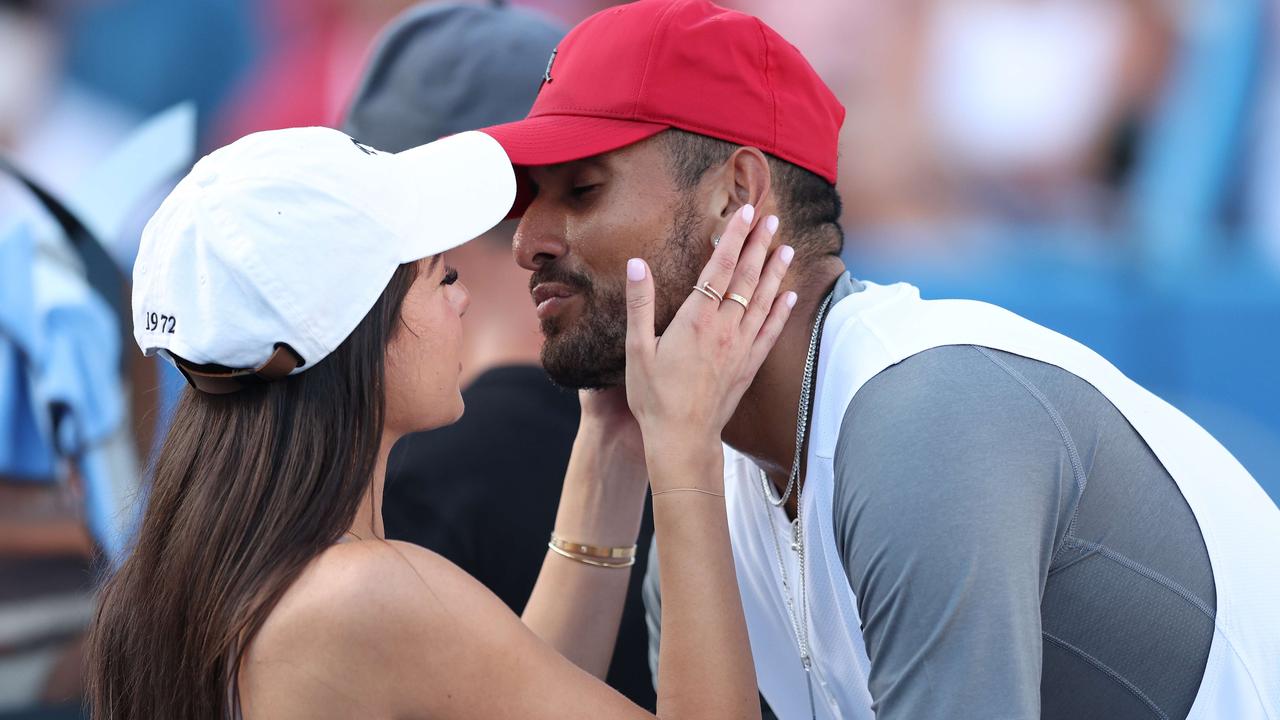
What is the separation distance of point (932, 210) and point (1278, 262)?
114 cm

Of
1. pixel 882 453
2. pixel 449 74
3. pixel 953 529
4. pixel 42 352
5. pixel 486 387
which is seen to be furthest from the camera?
pixel 42 352

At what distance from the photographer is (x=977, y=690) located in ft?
4.50

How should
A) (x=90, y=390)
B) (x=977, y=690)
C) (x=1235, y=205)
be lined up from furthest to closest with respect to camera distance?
(x=1235, y=205) < (x=90, y=390) < (x=977, y=690)

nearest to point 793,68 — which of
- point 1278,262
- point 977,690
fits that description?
point 977,690

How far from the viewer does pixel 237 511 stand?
1551 mm

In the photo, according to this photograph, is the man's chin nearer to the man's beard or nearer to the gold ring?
the man's beard

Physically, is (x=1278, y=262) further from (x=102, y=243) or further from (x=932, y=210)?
(x=102, y=243)

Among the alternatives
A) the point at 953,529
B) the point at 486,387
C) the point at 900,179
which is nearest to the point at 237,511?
the point at 953,529

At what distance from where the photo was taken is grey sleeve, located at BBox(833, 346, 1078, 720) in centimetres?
138

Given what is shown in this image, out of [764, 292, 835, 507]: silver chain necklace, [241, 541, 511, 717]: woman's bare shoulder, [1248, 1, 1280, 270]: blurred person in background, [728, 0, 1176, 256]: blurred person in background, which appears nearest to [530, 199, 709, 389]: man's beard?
[764, 292, 835, 507]: silver chain necklace

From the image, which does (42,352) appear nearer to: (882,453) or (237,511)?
(237,511)

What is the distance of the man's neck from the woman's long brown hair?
0.59m

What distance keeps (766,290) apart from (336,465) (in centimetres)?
66

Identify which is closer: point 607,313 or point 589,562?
point 607,313
